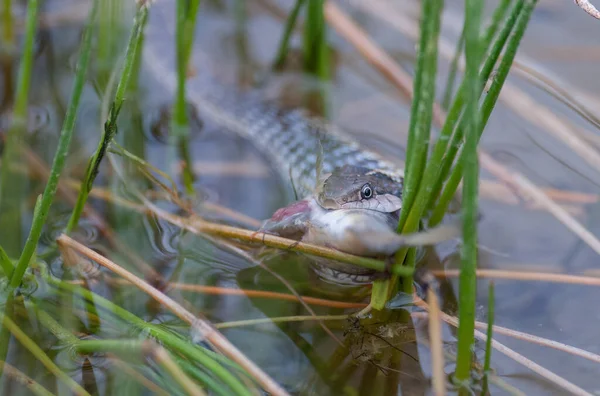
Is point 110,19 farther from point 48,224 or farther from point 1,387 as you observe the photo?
point 1,387

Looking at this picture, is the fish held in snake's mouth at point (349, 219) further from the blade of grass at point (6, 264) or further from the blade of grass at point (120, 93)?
the blade of grass at point (6, 264)

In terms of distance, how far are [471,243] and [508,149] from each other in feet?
4.61

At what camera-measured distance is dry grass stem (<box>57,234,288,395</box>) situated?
1332 mm

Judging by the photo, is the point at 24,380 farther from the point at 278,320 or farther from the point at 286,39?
the point at 286,39

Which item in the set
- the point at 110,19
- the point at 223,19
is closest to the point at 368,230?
the point at 110,19

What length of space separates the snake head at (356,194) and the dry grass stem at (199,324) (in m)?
0.41

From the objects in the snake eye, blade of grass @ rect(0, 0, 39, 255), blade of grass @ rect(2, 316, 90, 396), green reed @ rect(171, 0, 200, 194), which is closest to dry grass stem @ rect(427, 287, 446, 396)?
the snake eye

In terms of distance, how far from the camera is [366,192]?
1.54m

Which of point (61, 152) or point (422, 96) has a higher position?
point (422, 96)

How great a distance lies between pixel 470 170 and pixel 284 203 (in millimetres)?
1163

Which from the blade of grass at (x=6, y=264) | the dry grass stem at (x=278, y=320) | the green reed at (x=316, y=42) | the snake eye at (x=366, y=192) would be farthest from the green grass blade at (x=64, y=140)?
the green reed at (x=316, y=42)

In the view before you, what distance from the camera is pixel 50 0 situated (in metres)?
3.25

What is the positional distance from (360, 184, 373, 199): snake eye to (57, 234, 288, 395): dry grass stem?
0.47 metres

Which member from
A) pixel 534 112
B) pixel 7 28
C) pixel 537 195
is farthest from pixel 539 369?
pixel 7 28
